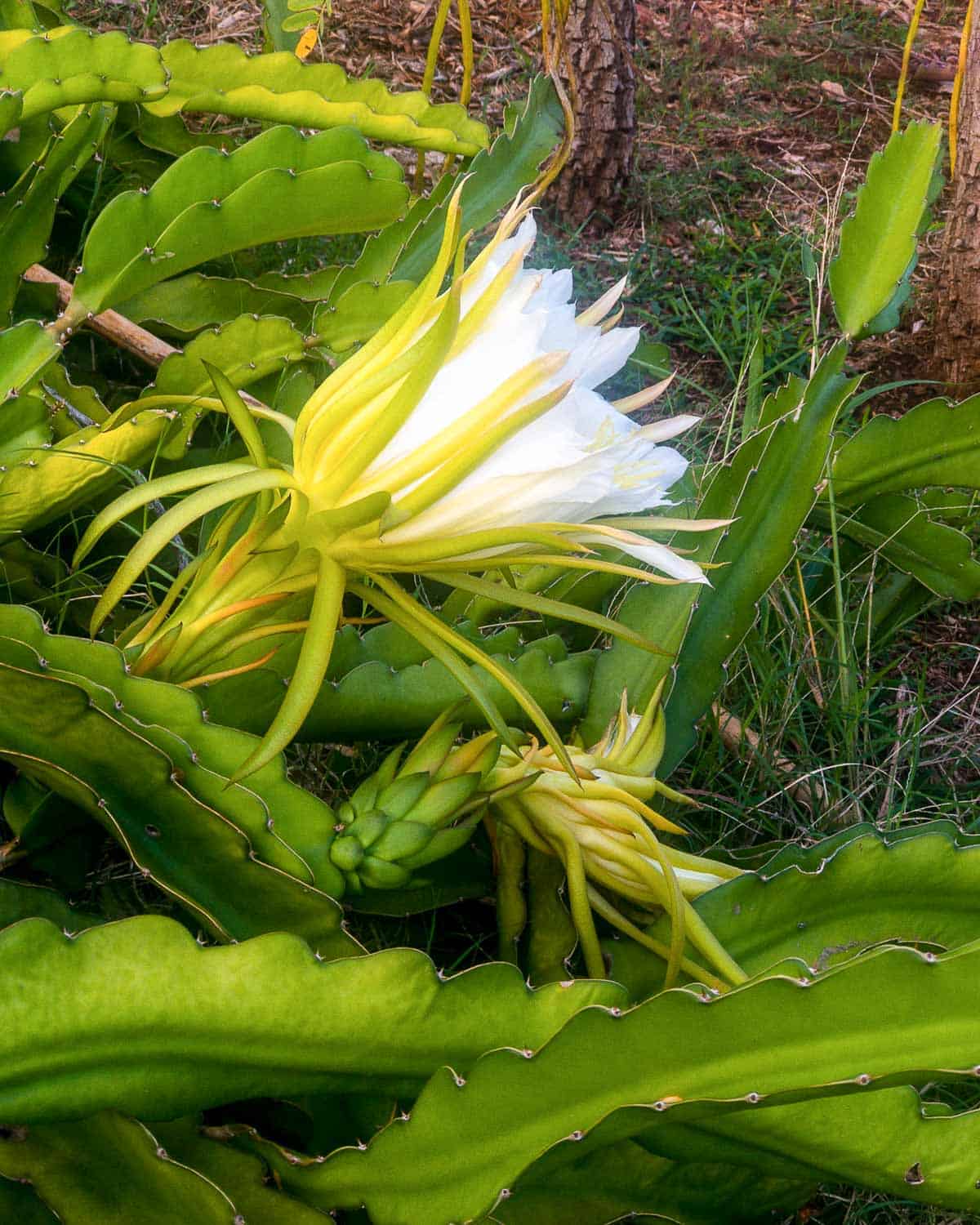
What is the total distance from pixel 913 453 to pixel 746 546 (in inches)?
12.2

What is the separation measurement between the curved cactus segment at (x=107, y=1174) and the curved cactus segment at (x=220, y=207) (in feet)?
2.18

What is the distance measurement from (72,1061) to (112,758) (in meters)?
0.18

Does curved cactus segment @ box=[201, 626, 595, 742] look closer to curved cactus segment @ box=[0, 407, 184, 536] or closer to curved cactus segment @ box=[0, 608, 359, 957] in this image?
curved cactus segment @ box=[0, 608, 359, 957]

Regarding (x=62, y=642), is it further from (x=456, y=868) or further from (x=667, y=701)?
(x=667, y=701)

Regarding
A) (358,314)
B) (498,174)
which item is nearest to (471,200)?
(498,174)

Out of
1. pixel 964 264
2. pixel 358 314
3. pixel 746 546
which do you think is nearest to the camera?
pixel 746 546

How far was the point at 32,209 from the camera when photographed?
1.05 m

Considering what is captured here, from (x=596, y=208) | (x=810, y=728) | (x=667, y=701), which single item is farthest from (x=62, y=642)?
(x=596, y=208)

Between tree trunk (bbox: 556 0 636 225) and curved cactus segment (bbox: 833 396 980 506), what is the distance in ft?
3.20

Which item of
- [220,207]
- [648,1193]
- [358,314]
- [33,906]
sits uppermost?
[220,207]

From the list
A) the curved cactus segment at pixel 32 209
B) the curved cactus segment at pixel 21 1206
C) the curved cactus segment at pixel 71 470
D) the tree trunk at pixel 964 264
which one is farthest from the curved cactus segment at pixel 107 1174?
the tree trunk at pixel 964 264

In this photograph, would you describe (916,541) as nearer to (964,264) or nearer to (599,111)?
(964,264)

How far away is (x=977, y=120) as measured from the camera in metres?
1.47

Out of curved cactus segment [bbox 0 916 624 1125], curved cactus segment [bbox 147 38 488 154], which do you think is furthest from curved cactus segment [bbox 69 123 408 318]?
curved cactus segment [bbox 0 916 624 1125]
